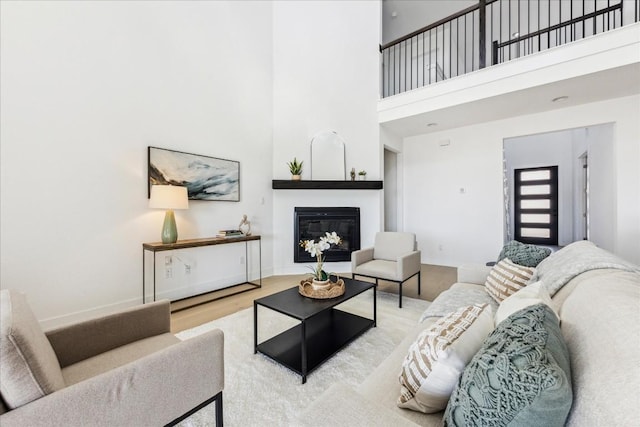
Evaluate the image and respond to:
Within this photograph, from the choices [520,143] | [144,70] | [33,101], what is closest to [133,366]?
[33,101]

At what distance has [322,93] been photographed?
4500 mm

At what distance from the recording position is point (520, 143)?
7.30m

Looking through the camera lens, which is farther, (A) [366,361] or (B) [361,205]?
(B) [361,205]

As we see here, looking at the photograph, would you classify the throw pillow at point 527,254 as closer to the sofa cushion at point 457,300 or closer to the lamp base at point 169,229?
the sofa cushion at point 457,300

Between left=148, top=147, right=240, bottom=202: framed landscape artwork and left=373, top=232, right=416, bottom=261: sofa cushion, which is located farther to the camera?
left=373, top=232, right=416, bottom=261: sofa cushion

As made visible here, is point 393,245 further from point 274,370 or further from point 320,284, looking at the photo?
point 274,370

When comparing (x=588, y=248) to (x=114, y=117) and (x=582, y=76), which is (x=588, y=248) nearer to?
(x=582, y=76)

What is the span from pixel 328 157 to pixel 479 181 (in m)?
2.66

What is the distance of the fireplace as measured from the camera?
442 cm

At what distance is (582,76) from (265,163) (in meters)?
4.08

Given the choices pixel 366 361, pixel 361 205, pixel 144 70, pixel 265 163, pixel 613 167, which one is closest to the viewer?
pixel 366 361

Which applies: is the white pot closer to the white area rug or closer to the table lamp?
the white area rug

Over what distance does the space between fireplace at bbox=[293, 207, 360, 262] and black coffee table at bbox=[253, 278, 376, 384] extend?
6.57 ft

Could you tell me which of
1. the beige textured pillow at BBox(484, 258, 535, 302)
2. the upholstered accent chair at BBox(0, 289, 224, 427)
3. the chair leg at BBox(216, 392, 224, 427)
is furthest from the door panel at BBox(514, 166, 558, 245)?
the upholstered accent chair at BBox(0, 289, 224, 427)
